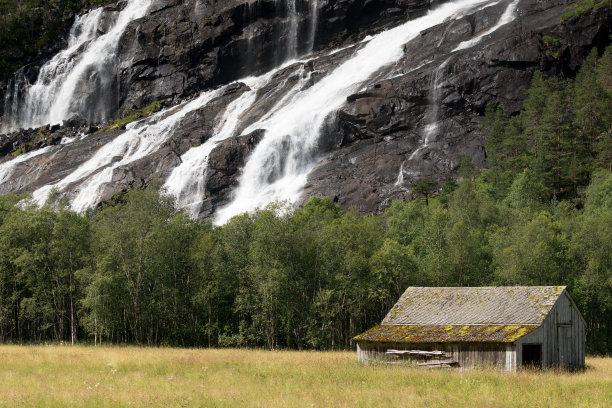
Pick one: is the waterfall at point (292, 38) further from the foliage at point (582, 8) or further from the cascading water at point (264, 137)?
the foliage at point (582, 8)

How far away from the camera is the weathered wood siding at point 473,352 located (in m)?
31.3

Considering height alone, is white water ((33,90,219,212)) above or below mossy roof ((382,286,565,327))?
above

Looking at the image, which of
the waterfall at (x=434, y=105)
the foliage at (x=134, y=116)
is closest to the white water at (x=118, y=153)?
the foliage at (x=134, y=116)

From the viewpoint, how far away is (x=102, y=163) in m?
102

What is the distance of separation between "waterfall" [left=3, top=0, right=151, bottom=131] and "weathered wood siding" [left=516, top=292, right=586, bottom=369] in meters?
108

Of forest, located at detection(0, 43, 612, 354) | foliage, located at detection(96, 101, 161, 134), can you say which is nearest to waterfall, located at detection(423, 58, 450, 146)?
forest, located at detection(0, 43, 612, 354)

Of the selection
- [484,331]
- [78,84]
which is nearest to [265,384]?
[484,331]

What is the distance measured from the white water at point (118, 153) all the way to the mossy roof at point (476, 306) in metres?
59.4


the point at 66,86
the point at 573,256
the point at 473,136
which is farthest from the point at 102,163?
the point at 573,256

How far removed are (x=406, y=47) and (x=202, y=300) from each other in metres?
67.4

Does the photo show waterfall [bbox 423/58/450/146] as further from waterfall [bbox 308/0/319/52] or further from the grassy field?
the grassy field

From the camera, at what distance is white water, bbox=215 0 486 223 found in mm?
87562

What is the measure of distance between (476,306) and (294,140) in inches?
2324

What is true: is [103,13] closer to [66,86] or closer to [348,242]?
[66,86]
